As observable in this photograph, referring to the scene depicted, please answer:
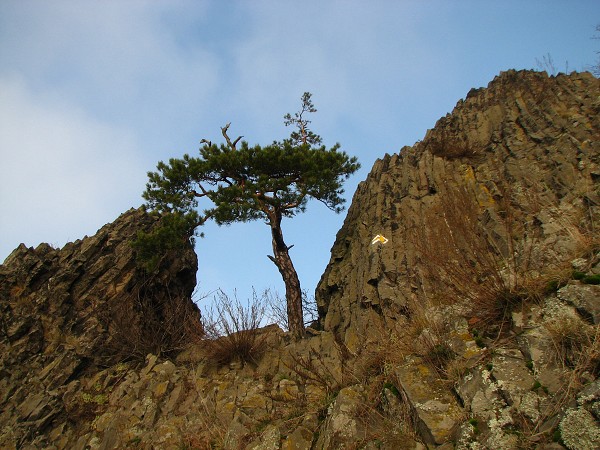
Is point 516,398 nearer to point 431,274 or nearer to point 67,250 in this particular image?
point 431,274

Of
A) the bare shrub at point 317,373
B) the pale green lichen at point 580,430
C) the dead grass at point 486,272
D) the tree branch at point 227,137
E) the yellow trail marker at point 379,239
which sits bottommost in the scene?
the pale green lichen at point 580,430

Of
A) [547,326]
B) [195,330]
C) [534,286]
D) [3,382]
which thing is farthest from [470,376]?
[3,382]

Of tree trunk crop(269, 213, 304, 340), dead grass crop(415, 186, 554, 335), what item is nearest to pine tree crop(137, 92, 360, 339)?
tree trunk crop(269, 213, 304, 340)

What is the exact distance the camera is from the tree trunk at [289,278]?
11.6 metres

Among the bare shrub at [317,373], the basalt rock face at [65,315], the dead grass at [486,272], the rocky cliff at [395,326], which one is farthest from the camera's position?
the basalt rock face at [65,315]

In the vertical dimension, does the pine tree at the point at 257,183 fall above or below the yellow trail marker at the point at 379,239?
above

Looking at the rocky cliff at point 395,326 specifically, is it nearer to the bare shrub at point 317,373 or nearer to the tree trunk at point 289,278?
the bare shrub at point 317,373

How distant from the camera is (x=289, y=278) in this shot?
12.4m

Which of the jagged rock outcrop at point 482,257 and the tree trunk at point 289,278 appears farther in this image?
the tree trunk at point 289,278

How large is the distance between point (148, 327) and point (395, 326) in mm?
7110

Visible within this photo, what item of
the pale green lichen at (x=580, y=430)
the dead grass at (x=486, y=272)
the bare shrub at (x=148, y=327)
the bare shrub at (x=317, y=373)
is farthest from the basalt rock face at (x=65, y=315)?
the pale green lichen at (x=580, y=430)

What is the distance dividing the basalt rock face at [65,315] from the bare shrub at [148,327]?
0.10 feet

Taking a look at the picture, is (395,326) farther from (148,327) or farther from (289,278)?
(148,327)

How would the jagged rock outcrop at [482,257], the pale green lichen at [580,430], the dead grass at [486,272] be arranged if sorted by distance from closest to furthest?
1. the pale green lichen at [580,430]
2. the jagged rock outcrop at [482,257]
3. the dead grass at [486,272]
